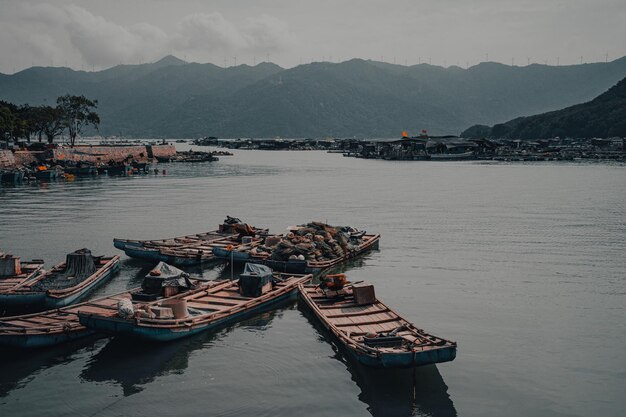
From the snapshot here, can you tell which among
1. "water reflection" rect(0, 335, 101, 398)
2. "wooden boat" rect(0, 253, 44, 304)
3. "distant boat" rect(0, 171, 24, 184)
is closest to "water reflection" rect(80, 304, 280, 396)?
"water reflection" rect(0, 335, 101, 398)

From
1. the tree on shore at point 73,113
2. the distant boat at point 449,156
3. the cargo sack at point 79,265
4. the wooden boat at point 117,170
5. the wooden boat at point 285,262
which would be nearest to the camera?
the cargo sack at point 79,265

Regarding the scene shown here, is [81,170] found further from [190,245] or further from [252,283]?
[252,283]

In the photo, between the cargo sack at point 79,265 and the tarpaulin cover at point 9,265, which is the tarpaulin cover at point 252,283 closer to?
the cargo sack at point 79,265

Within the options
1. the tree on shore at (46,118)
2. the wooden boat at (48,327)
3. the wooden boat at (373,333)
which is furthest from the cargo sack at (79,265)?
the tree on shore at (46,118)

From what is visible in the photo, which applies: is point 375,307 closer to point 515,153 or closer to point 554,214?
point 554,214

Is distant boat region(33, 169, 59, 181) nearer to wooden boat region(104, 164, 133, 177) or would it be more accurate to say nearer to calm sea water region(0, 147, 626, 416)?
wooden boat region(104, 164, 133, 177)

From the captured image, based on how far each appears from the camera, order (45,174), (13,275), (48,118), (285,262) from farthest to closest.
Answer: (48,118), (45,174), (285,262), (13,275)

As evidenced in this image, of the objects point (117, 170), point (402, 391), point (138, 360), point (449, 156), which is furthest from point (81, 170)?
point (449, 156)
